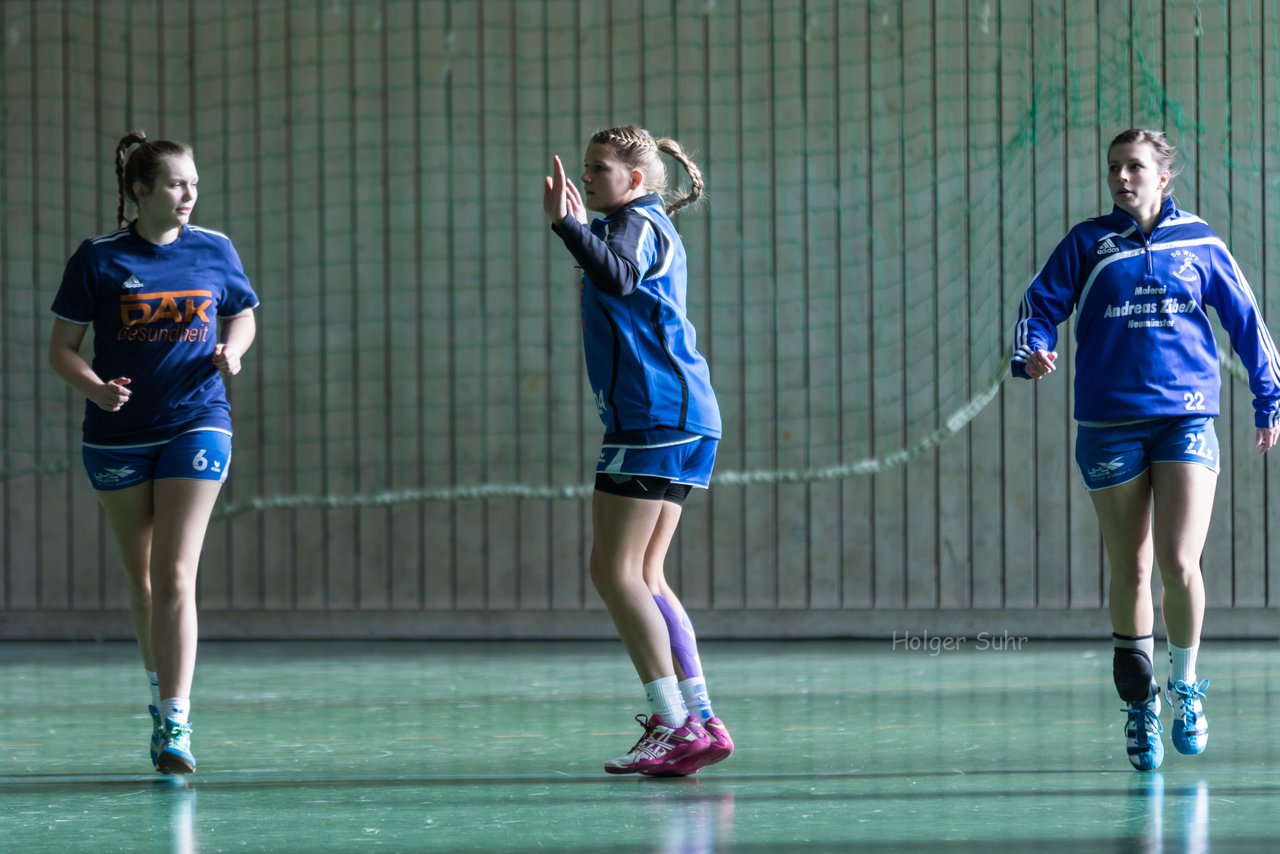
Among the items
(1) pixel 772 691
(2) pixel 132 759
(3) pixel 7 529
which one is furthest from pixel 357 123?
(2) pixel 132 759

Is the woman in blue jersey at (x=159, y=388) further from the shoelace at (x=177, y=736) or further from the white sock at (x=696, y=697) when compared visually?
the white sock at (x=696, y=697)

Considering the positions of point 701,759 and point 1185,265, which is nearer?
point 701,759

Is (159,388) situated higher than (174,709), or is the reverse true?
(159,388)

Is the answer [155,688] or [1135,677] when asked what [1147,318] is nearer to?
[1135,677]

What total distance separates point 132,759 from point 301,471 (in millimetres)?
3137

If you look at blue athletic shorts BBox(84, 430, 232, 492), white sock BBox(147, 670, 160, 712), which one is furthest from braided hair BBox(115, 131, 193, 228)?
white sock BBox(147, 670, 160, 712)

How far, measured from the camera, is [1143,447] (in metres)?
3.64

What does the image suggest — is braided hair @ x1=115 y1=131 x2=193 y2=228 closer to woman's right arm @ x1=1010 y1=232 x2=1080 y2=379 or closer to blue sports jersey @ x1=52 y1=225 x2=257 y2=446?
blue sports jersey @ x1=52 y1=225 x2=257 y2=446

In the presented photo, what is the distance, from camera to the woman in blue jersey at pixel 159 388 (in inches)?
143

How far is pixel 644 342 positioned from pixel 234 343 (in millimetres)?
1002

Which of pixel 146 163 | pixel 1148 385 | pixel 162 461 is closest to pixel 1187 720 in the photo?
pixel 1148 385
